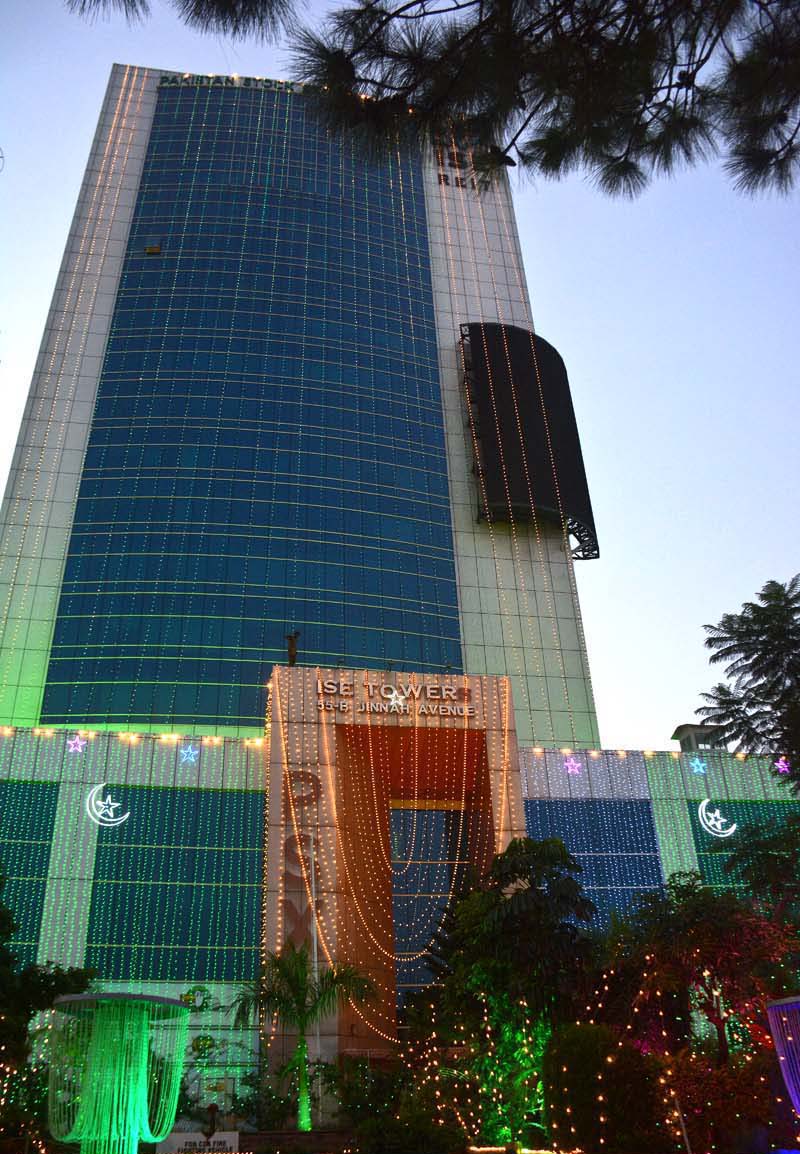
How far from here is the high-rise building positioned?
44125 mm

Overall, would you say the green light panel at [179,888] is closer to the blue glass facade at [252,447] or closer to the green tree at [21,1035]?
the blue glass facade at [252,447]

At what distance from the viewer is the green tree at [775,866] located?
3259 cm

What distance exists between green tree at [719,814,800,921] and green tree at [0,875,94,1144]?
22798 millimetres

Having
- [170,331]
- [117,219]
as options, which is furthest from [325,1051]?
[117,219]

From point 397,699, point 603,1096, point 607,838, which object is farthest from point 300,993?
point 607,838

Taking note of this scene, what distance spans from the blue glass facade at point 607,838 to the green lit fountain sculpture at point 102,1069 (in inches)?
956

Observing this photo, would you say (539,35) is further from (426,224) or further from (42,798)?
(426,224)

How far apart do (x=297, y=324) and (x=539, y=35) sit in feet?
156

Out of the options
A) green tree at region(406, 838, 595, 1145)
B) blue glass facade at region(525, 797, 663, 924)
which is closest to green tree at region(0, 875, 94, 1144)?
green tree at region(406, 838, 595, 1145)

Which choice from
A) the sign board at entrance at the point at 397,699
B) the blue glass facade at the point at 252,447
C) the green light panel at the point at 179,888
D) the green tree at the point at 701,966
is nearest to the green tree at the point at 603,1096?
the green tree at the point at 701,966

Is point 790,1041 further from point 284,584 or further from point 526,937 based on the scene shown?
point 284,584

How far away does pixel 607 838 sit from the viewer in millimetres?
36656

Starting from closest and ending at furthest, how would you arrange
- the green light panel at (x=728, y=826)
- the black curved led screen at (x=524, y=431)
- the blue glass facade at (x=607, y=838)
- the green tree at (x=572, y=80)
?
the green tree at (x=572, y=80) < the blue glass facade at (x=607, y=838) < the green light panel at (x=728, y=826) < the black curved led screen at (x=524, y=431)

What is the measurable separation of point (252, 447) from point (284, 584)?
778 cm
